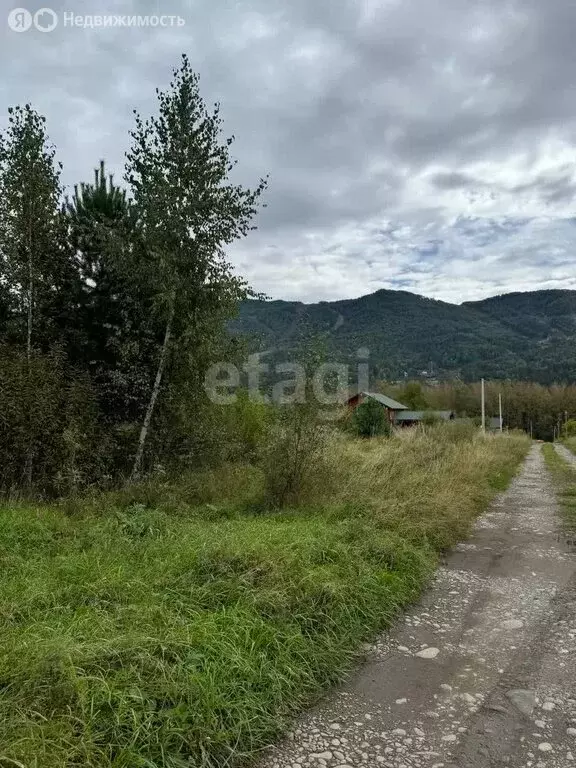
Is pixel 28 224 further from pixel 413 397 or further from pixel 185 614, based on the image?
pixel 413 397

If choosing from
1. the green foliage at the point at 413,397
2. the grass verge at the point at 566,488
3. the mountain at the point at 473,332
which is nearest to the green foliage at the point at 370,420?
the grass verge at the point at 566,488

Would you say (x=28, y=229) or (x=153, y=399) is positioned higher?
(x=28, y=229)

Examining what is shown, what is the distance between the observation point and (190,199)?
10328mm

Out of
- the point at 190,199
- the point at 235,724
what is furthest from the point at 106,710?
the point at 190,199

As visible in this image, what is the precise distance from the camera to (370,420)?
28.1 meters

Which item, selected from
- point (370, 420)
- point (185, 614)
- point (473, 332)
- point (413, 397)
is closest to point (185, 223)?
point (185, 614)

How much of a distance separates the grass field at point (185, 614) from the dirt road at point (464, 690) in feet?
0.79

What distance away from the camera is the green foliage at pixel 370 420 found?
27.3 m

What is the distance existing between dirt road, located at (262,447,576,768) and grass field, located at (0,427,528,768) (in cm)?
24

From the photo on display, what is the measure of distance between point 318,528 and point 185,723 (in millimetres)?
3701

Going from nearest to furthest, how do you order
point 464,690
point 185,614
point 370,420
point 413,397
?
point 464,690, point 185,614, point 370,420, point 413,397

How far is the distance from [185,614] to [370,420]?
81.7ft

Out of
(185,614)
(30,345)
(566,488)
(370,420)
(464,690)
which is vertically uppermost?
(30,345)

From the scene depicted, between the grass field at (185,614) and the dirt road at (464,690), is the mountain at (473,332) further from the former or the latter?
the dirt road at (464,690)
